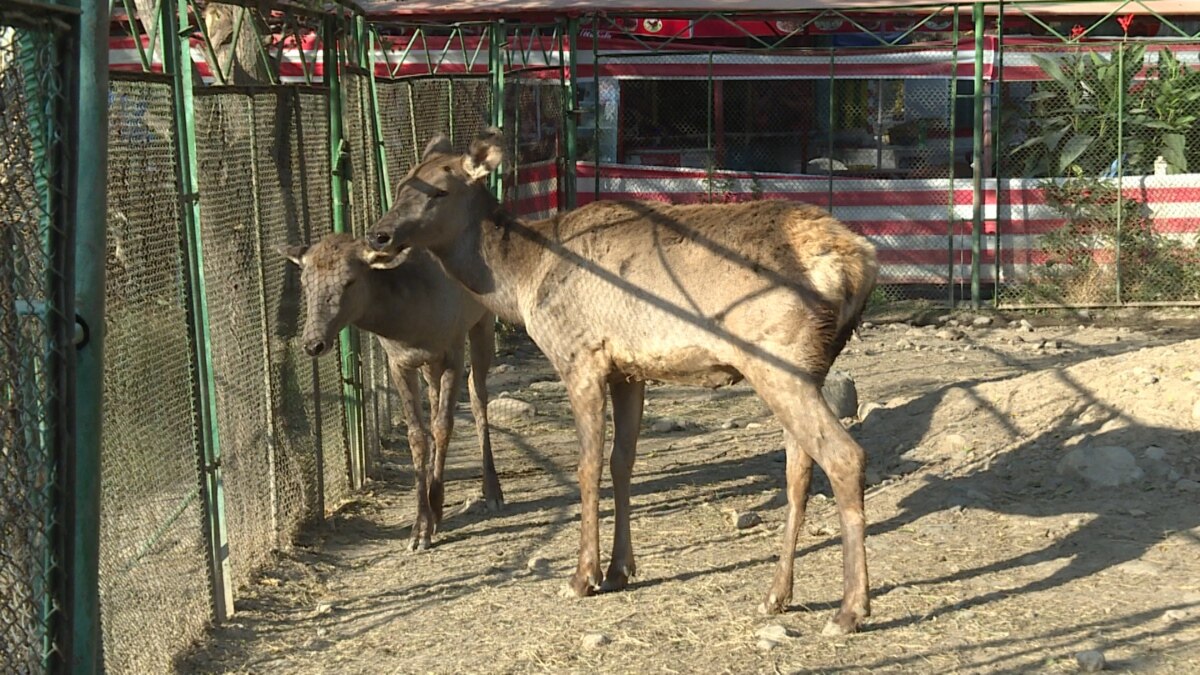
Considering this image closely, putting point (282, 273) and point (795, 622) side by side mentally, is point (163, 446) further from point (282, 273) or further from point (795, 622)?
point (795, 622)

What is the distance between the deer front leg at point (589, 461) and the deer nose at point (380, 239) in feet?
4.07

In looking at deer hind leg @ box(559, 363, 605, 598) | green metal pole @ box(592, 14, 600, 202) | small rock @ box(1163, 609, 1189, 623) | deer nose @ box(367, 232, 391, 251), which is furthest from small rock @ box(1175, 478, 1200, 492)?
green metal pole @ box(592, 14, 600, 202)

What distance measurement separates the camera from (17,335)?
126 inches

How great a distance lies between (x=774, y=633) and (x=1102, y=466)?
3.11m

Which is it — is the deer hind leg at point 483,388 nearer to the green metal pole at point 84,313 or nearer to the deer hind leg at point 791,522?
the deer hind leg at point 791,522

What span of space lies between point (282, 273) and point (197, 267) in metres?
1.72

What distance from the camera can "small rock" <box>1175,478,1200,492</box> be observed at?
27.5 feet

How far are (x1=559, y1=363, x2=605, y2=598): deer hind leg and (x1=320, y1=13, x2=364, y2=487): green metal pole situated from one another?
83.4 inches

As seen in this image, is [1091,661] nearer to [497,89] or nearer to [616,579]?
[616,579]

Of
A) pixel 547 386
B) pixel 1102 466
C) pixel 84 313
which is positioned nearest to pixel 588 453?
pixel 1102 466

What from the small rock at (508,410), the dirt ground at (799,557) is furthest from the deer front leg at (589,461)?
the small rock at (508,410)

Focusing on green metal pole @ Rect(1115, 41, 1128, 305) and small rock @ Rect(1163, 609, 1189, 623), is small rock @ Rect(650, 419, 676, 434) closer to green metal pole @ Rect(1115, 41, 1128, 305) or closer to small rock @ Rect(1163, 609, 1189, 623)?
small rock @ Rect(1163, 609, 1189, 623)

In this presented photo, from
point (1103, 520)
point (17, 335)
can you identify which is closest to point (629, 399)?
point (1103, 520)

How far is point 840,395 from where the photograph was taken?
10789mm
